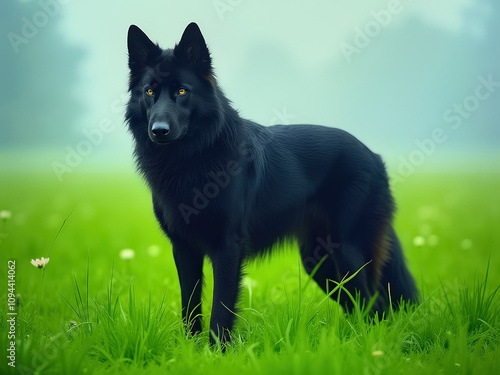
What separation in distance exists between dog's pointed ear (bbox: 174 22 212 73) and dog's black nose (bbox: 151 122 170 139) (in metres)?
0.54

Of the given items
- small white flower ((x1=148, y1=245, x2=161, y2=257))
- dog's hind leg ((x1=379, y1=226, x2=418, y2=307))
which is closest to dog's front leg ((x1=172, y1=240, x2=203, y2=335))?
dog's hind leg ((x1=379, y1=226, x2=418, y2=307))

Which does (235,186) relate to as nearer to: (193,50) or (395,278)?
(193,50)

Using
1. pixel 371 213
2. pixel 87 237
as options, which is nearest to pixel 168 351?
pixel 371 213

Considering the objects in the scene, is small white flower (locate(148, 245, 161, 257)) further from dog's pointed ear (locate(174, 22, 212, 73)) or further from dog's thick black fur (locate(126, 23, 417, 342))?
dog's pointed ear (locate(174, 22, 212, 73))

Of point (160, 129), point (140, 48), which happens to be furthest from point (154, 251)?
point (160, 129)

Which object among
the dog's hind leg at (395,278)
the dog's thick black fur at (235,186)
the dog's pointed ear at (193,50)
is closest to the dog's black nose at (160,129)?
the dog's thick black fur at (235,186)

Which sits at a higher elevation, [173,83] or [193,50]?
[193,50]

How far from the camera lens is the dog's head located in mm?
3352

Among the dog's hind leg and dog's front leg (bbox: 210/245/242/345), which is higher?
dog's front leg (bbox: 210/245/242/345)

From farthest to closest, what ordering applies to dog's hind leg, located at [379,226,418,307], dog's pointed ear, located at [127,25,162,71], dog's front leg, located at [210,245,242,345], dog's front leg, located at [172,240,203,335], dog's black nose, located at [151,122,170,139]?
dog's hind leg, located at [379,226,418,307] < dog's front leg, located at [172,240,203,335] < dog's pointed ear, located at [127,25,162,71] < dog's front leg, located at [210,245,242,345] < dog's black nose, located at [151,122,170,139]

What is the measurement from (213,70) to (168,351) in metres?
1.81

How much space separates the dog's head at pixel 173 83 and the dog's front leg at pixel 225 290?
80cm

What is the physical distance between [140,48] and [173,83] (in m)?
0.37

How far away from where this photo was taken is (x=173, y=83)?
11.1 ft
